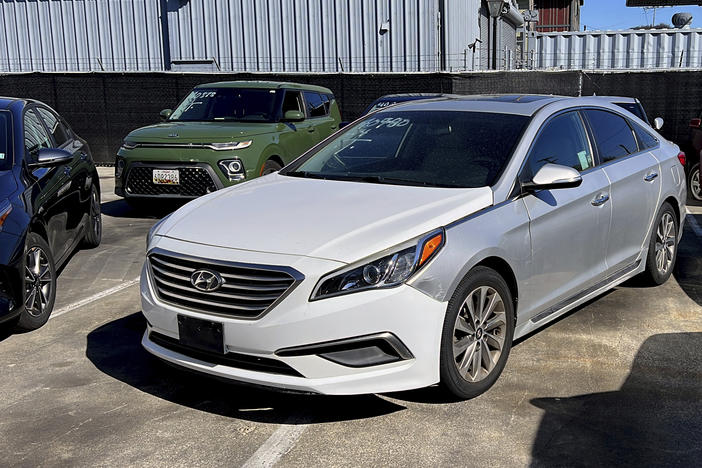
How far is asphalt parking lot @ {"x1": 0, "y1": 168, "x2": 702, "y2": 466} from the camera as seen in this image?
3479 millimetres

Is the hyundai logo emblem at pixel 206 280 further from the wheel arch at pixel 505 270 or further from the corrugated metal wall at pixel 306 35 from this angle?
the corrugated metal wall at pixel 306 35

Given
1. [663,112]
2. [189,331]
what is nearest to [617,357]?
[189,331]

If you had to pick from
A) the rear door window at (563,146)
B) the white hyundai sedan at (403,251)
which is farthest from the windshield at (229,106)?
the rear door window at (563,146)

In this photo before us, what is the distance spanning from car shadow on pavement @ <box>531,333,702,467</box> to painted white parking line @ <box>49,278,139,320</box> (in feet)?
11.9

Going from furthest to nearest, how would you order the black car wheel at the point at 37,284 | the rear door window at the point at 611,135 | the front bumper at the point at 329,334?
the rear door window at the point at 611,135
the black car wheel at the point at 37,284
the front bumper at the point at 329,334

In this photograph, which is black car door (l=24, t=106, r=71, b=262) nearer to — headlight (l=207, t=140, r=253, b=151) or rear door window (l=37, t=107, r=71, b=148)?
rear door window (l=37, t=107, r=71, b=148)

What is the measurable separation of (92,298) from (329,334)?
3.30 m

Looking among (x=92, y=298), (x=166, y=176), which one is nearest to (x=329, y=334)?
(x=92, y=298)

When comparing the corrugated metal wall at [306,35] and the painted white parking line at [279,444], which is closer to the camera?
the painted white parking line at [279,444]

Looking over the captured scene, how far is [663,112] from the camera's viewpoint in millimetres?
14594

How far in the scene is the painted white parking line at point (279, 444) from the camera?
340cm

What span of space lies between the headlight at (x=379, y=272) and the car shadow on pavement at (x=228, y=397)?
0.53 m

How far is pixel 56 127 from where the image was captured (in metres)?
7.20

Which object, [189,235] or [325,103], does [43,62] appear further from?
[189,235]
